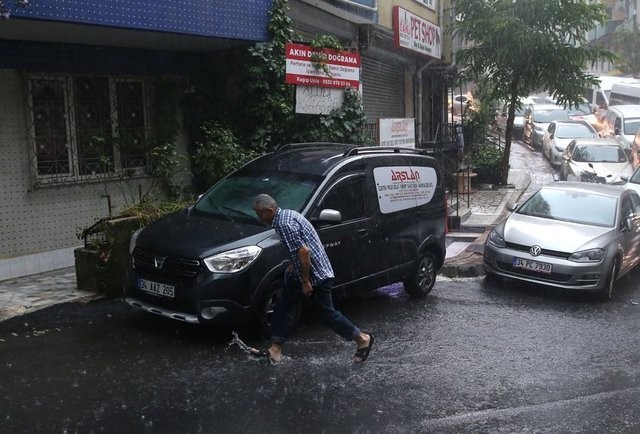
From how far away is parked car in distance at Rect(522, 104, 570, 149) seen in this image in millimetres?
29188

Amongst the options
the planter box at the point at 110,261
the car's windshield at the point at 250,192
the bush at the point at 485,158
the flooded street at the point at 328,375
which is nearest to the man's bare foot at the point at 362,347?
the flooded street at the point at 328,375

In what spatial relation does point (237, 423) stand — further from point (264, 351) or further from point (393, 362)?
point (393, 362)

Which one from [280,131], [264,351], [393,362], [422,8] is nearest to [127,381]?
[264,351]

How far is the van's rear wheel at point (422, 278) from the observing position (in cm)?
877

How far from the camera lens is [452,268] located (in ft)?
35.0

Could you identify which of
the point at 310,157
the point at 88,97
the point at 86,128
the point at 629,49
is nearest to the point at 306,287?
the point at 310,157

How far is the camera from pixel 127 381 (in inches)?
223

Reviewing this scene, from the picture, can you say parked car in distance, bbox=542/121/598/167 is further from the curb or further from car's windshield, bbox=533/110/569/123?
the curb

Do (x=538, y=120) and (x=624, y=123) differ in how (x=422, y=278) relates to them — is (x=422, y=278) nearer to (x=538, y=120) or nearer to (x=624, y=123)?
(x=624, y=123)

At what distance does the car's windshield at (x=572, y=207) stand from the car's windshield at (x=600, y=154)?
29.6 feet

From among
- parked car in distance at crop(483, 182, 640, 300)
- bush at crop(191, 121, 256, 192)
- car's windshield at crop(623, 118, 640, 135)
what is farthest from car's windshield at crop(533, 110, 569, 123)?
bush at crop(191, 121, 256, 192)

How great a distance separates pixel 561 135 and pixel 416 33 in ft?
31.5

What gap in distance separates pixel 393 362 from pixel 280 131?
5.85m

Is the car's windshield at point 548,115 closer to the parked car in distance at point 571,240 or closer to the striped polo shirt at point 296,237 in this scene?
the parked car in distance at point 571,240
